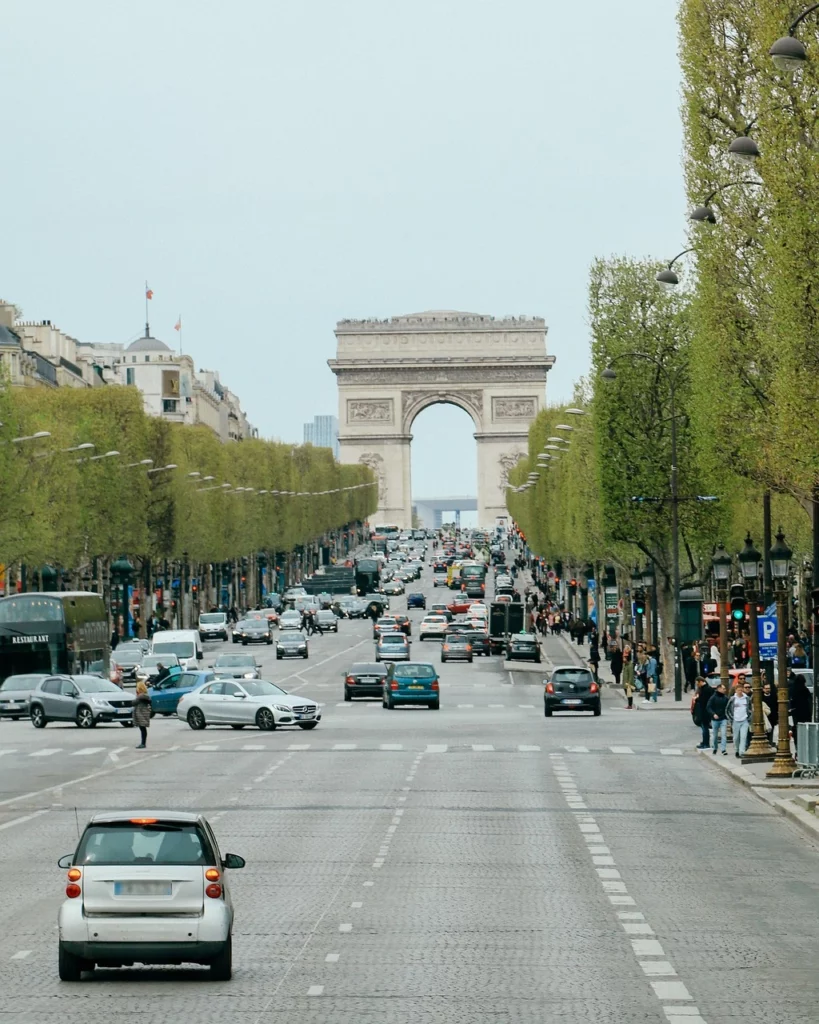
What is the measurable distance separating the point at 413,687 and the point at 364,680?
644cm

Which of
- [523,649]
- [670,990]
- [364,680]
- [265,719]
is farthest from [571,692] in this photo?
[670,990]

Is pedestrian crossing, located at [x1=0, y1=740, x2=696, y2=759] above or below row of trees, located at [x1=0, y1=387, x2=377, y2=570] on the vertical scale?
A: below

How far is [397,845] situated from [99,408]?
270 feet

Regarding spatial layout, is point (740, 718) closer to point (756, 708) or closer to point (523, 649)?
point (756, 708)

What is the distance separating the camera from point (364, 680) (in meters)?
71.1

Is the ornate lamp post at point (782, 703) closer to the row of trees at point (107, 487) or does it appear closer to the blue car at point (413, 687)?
the blue car at point (413, 687)

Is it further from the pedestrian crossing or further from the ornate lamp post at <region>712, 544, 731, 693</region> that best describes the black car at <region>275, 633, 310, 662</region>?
the pedestrian crossing

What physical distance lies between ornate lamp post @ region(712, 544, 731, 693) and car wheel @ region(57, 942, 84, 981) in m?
34.4

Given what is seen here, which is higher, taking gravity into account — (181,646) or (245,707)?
(181,646)

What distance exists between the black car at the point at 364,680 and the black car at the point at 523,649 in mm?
24506

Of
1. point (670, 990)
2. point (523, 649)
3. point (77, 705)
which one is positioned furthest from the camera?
point (523, 649)

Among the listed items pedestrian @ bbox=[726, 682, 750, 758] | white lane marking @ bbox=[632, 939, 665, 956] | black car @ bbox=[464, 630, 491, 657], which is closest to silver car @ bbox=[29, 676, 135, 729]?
pedestrian @ bbox=[726, 682, 750, 758]

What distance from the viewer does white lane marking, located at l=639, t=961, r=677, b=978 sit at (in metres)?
16.6

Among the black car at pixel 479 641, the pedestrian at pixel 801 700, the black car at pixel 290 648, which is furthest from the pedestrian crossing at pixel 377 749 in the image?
the black car at pixel 479 641
